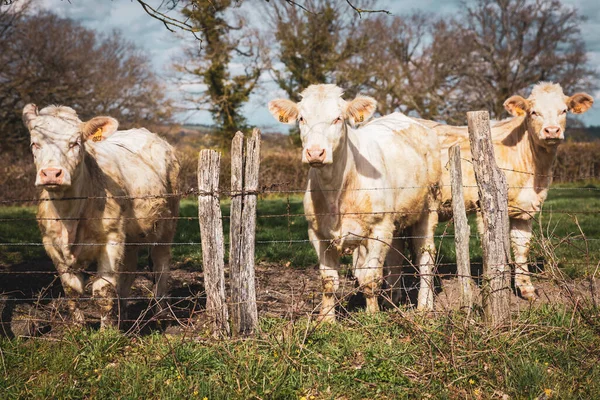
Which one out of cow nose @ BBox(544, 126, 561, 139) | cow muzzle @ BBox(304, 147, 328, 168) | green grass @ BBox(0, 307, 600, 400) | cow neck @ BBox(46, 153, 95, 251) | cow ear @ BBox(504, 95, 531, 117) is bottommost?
green grass @ BBox(0, 307, 600, 400)

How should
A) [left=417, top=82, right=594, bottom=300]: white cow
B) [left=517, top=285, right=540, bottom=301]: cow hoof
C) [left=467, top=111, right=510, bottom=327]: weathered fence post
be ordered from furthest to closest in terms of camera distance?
[left=417, top=82, right=594, bottom=300]: white cow → [left=517, top=285, right=540, bottom=301]: cow hoof → [left=467, top=111, right=510, bottom=327]: weathered fence post

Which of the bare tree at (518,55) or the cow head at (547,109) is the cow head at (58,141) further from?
the bare tree at (518,55)

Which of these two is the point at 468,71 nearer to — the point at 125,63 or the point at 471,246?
the point at 125,63

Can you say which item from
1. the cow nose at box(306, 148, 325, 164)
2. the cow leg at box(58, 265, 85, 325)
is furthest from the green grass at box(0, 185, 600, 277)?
the cow leg at box(58, 265, 85, 325)

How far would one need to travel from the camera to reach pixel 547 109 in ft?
22.3

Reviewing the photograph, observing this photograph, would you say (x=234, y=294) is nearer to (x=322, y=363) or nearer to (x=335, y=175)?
(x=322, y=363)

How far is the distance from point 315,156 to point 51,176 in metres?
2.21

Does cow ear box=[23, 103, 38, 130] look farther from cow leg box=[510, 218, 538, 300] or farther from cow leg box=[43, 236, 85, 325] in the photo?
cow leg box=[510, 218, 538, 300]

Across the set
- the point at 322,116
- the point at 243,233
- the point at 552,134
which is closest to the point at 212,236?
the point at 243,233

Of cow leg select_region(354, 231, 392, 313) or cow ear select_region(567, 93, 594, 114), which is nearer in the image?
cow leg select_region(354, 231, 392, 313)

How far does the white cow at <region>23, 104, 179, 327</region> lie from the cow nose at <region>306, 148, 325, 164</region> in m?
1.22

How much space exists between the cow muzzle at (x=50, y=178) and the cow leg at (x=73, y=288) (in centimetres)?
101

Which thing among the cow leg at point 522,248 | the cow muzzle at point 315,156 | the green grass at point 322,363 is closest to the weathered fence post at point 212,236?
the green grass at point 322,363

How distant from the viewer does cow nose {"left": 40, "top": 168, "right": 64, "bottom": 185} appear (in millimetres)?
4332
